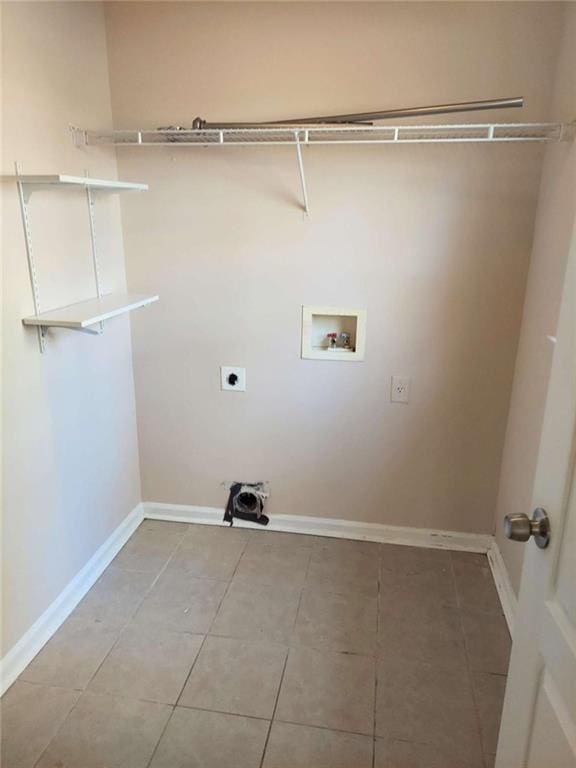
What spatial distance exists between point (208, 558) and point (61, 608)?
63cm

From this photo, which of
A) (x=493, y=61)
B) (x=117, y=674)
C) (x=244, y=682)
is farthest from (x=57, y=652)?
(x=493, y=61)

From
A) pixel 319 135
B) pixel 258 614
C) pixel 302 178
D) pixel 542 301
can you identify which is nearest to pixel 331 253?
pixel 302 178

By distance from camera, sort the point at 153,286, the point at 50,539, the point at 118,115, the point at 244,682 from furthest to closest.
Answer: the point at 153,286, the point at 118,115, the point at 50,539, the point at 244,682

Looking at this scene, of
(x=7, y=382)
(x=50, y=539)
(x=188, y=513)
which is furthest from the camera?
(x=188, y=513)

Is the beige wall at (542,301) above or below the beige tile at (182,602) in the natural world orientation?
above

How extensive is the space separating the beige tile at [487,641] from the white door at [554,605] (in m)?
0.82

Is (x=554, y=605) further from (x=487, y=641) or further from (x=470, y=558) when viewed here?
(x=470, y=558)

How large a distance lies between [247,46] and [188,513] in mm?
2047

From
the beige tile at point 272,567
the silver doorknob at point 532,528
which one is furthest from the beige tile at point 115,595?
the silver doorknob at point 532,528

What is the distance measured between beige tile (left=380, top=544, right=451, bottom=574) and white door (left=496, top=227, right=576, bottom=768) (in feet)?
4.12

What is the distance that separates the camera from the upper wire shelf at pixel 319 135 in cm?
182

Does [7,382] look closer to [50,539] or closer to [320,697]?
[50,539]

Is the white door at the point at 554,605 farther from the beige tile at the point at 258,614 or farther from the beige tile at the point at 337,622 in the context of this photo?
the beige tile at the point at 258,614

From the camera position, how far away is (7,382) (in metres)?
1.57
